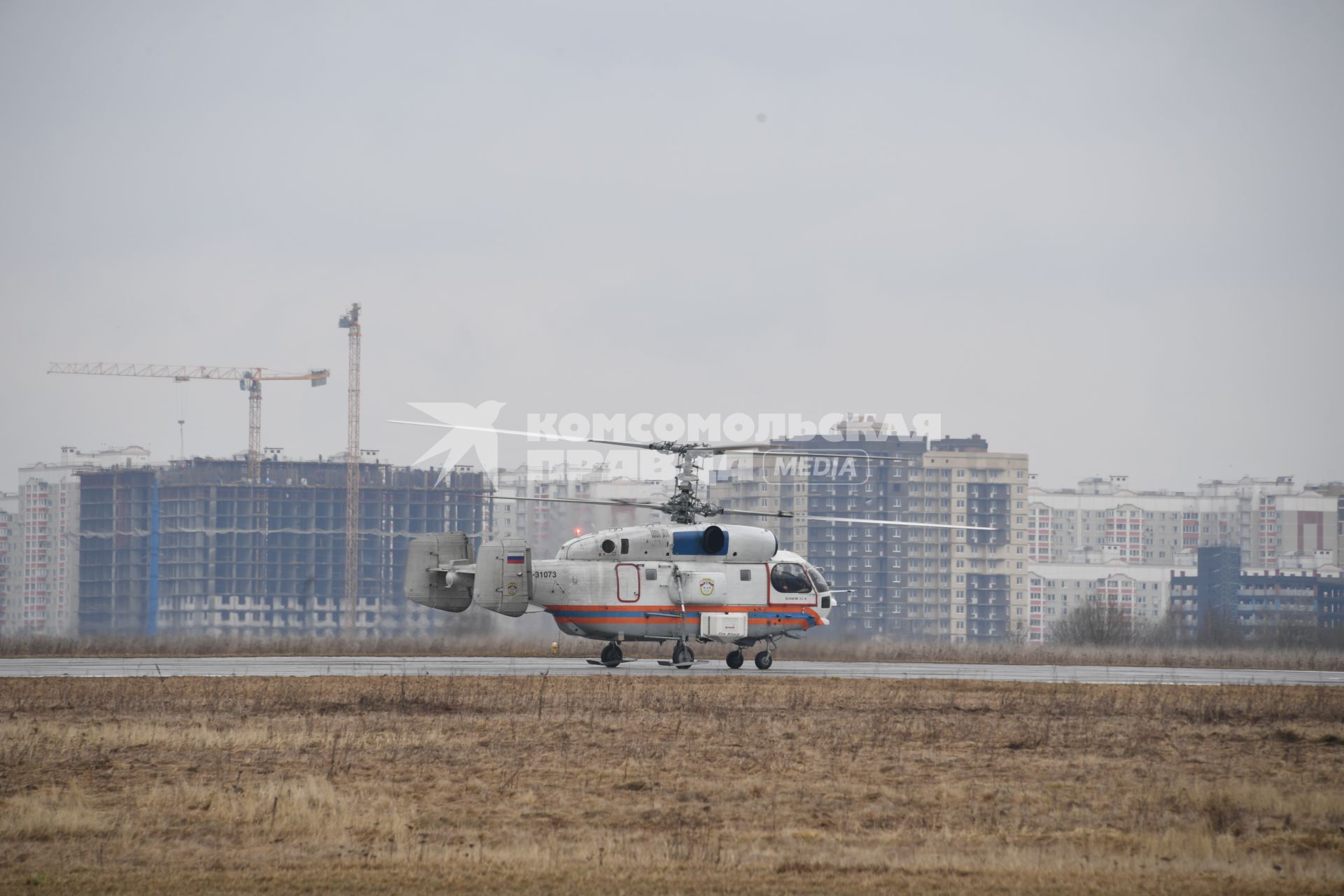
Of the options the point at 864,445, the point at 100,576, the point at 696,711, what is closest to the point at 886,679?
the point at 696,711

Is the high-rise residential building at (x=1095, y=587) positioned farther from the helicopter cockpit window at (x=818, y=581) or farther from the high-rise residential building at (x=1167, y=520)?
the helicopter cockpit window at (x=818, y=581)

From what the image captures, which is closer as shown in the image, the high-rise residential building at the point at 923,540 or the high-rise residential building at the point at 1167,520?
the high-rise residential building at the point at 923,540

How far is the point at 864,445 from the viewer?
136m

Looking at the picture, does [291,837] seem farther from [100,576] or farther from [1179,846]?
[100,576]

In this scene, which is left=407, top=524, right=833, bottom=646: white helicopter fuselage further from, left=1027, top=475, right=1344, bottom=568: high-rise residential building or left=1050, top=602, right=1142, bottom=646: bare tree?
left=1027, top=475, right=1344, bottom=568: high-rise residential building

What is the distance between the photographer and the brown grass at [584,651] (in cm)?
4353

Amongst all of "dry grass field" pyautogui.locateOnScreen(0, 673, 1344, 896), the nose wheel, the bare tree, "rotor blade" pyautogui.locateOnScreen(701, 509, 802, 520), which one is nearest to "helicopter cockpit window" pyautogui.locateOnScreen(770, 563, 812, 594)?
"rotor blade" pyautogui.locateOnScreen(701, 509, 802, 520)

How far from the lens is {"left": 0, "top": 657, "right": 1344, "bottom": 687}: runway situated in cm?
3247

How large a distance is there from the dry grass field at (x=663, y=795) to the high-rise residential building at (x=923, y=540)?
10831 cm

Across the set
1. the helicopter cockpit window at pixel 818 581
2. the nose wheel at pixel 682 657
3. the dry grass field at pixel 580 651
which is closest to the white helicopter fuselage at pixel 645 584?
the nose wheel at pixel 682 657

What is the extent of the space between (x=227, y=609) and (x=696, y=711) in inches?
4448

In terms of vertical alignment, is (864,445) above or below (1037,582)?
above

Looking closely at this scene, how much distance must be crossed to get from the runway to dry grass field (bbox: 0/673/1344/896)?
20.4ft

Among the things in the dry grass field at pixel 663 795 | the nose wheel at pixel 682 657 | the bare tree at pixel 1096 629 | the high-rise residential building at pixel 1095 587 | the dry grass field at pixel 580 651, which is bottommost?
the high-rise residential building at pixel 1095 587
